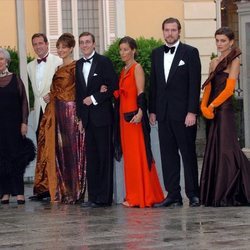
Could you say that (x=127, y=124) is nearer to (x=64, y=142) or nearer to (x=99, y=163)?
(x=99, y=163)

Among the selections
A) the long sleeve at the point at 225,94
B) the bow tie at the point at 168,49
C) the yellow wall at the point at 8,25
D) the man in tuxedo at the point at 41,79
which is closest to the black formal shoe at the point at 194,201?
the long sleeve at the point at 225,94

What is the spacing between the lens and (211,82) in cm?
1106

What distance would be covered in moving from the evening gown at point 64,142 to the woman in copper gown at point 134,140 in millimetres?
566

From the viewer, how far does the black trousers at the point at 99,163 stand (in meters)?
11.4

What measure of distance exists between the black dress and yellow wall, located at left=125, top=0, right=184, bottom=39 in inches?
333

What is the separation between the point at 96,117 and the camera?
11.4 m

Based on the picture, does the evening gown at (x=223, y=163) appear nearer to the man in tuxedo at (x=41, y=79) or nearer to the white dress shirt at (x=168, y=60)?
the white dress shirt at (x=168, y=60)

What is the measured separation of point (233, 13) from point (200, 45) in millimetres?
3452

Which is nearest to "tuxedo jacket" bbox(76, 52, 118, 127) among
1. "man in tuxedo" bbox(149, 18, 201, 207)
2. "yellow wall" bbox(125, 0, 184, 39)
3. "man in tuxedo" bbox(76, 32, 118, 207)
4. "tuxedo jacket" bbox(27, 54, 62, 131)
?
"man in tuxedo" bbox(76, 32, 118, 207)

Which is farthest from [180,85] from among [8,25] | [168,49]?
[8,25]

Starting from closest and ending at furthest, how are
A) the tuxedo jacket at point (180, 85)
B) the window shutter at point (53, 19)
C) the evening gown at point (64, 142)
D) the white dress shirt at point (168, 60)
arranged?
the tuxedo jacket at point (180, 85) → the white dress shirt at point (168, 60) → the evening gown at point (64, 142) → the window shutter at point (53, 19)

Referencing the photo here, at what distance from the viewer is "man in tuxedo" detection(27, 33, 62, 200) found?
40.1 feet

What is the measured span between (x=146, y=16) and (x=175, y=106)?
9.44 metres

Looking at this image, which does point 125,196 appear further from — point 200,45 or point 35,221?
point 200,45
